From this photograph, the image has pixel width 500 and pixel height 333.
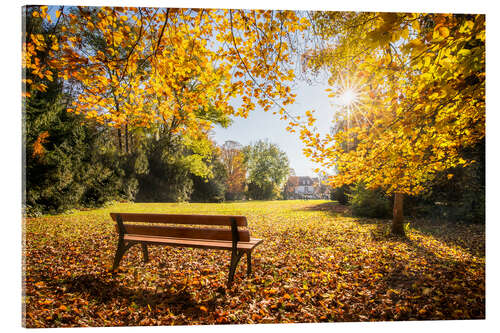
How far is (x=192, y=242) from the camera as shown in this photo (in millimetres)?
2492

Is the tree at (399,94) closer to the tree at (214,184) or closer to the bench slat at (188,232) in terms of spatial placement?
the bench slat at (188,232)

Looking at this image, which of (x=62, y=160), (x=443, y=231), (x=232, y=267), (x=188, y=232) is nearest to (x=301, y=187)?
(x=232, y=267)

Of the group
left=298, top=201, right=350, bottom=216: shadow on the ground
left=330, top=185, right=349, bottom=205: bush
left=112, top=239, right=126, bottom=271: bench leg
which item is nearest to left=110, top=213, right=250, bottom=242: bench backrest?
left=112, top=239, right=126, bottom=271: bench leg

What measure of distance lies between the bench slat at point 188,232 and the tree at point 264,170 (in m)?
2.62

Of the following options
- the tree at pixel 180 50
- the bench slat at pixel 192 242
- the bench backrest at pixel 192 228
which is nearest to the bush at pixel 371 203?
the tree at pixel 180 50

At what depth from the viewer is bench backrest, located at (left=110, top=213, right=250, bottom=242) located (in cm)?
234

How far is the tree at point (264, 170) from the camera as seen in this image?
5.11 metres

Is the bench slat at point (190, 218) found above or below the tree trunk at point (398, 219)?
above

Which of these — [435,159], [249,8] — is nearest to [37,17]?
[249,8]

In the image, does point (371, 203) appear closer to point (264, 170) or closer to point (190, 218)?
point (264, 170)

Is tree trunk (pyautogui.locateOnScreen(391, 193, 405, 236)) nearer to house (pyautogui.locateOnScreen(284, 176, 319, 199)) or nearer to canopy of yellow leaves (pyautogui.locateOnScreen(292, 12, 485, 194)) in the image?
canopy of yellow leaves (pyautogui.locateOnScreen(292, 12, 485, 194))

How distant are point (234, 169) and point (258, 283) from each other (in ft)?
12.7

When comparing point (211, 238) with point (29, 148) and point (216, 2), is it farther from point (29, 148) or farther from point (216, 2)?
point (29, 148)

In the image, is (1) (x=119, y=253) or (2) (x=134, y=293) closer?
(2) (x=134, y=293)
